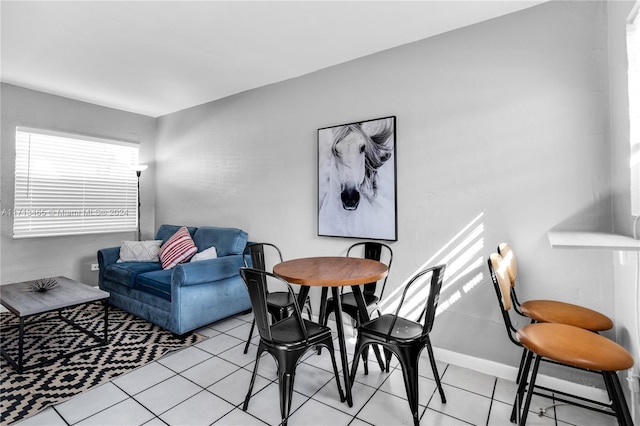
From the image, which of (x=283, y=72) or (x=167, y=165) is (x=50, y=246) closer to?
(x=167, y=165)

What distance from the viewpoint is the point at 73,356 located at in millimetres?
2646

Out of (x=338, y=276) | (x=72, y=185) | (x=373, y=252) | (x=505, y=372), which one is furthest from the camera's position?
(x=72, y=185)

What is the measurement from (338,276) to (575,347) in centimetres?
126

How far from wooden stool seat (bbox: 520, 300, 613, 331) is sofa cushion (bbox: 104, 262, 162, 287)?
3.72 m

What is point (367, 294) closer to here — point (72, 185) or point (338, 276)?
point (338, 276)

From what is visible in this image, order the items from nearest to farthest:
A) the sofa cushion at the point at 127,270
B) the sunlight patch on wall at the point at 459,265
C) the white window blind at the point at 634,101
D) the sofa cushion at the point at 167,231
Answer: the white window blind at the point at 634,101, the sunlight patch on wall at the point at 459,265, the sofa cushion at the point at 127,270, the sofa cushion at the point at 167,231

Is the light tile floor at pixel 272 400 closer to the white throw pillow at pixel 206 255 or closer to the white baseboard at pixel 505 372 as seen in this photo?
the white baseboard at pixel 505 372

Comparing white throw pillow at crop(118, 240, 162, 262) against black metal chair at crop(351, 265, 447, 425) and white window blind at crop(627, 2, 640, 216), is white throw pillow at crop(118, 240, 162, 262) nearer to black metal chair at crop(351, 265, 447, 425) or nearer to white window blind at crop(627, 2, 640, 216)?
black metal chair at crop(351, 265, 447, 425)

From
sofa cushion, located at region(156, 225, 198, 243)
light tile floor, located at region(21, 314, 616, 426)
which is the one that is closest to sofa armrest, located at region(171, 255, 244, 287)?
light tile floor, located at region(21, 314, 616, 426)

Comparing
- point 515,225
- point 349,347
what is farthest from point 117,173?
point 515,225

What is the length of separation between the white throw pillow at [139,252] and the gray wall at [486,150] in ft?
6.67

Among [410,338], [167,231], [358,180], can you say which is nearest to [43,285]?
[167,231]

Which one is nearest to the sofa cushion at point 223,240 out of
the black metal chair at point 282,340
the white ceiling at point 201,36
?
the white ceiling at point 201,36

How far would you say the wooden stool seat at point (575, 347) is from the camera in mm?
1385
